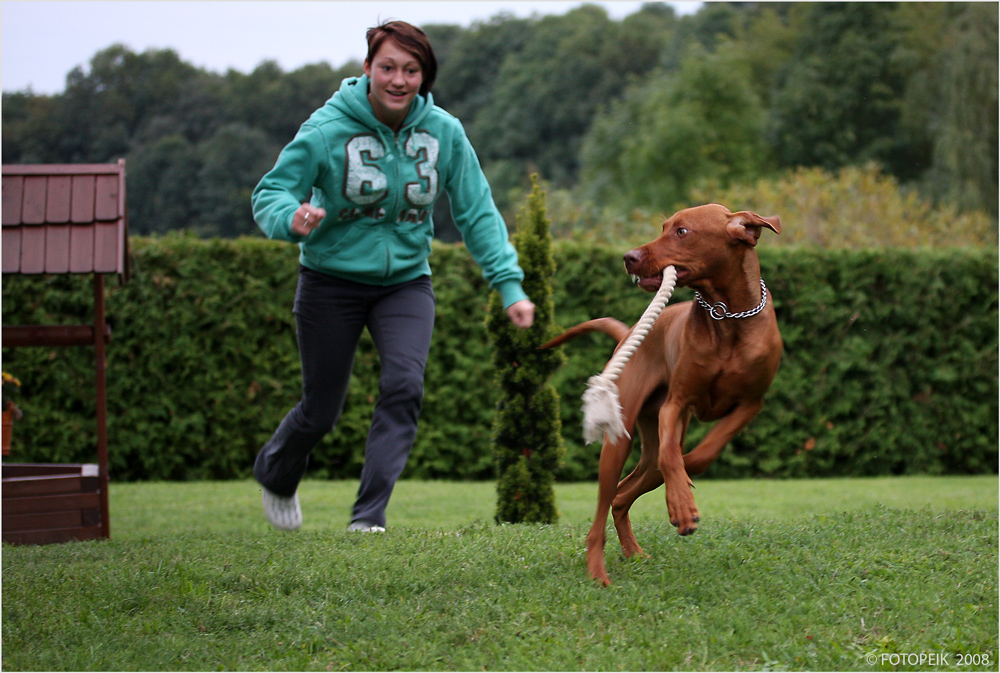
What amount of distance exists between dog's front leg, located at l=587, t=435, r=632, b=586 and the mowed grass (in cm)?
9

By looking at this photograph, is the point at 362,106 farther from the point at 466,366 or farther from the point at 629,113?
the point at 629,113

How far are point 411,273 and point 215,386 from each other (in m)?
5.65

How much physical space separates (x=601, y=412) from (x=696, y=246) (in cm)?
78

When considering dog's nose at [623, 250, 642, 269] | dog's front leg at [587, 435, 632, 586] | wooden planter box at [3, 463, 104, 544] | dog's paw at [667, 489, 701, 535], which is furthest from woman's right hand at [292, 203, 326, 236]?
wooden planter box at [3, 463, 104, 544]

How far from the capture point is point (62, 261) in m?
5.76

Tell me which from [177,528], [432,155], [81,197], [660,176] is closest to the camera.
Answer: [432,155]

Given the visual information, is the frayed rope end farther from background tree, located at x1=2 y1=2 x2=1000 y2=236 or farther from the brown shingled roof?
background tree, located at x1=2 y1=2 x2=1000 y2=236

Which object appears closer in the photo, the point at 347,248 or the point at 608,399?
the point at 608,399

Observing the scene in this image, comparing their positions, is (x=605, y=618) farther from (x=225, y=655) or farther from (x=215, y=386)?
(x=215, y=386)

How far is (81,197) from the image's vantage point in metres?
6.03

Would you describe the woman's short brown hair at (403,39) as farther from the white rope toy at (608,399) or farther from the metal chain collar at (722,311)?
the metal chain collar at (722,311)

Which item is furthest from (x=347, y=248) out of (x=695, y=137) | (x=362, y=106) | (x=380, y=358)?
(x=695, y=137)

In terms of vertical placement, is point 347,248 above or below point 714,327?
above

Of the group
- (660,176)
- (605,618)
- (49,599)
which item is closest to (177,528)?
(49,599)
